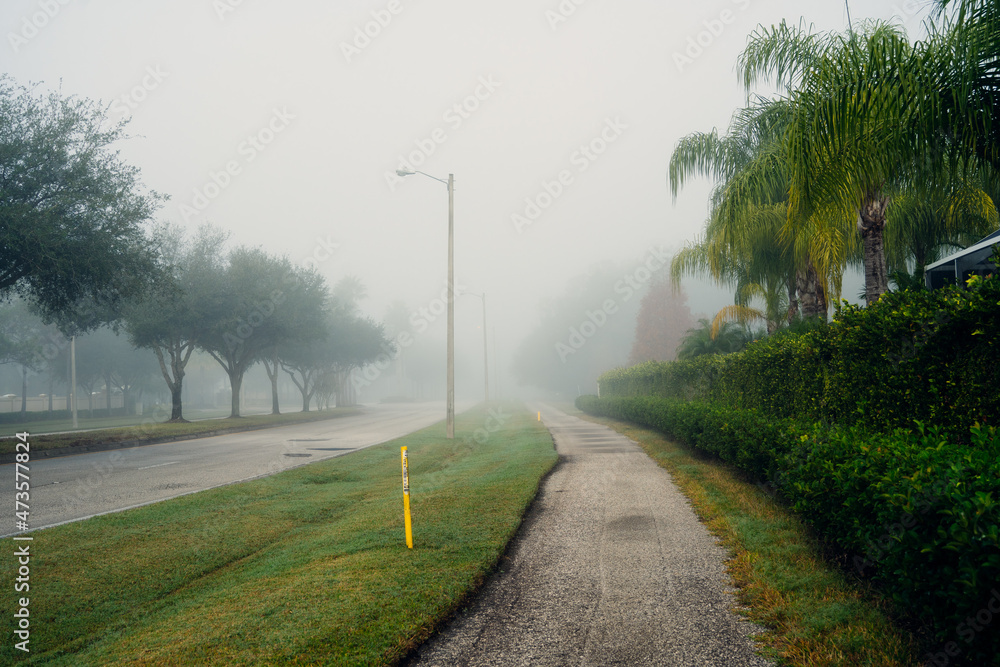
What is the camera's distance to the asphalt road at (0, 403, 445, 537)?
31.2 feet

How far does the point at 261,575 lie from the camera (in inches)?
237

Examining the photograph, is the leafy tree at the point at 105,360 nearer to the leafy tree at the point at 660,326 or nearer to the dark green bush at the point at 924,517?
the leafy tree at the point at 660,326

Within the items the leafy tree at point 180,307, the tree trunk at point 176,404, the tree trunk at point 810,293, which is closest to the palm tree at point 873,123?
the tree trunk at point 810,293

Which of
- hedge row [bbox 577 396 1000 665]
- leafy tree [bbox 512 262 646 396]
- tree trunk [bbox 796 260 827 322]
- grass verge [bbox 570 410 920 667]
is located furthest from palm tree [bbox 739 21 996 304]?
leafy tree [bbox 512 262 646 396]

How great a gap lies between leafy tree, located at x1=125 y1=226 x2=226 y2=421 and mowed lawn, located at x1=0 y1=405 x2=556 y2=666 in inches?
902

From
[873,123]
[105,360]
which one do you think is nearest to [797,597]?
[873,123]

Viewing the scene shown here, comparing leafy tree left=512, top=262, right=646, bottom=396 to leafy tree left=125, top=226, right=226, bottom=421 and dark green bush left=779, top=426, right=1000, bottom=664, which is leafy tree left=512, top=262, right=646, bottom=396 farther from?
dark green bush left=779, top=426, right=1000, bottom=664

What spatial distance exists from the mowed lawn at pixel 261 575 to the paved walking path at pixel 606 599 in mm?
288

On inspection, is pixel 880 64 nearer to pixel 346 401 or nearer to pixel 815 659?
pixel 815 659

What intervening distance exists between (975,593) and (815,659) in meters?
1.27

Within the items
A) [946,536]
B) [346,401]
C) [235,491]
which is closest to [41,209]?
[235,491]

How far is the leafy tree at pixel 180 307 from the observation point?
29.6 meters

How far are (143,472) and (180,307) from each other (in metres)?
19.1

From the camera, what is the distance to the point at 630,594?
207 inches
